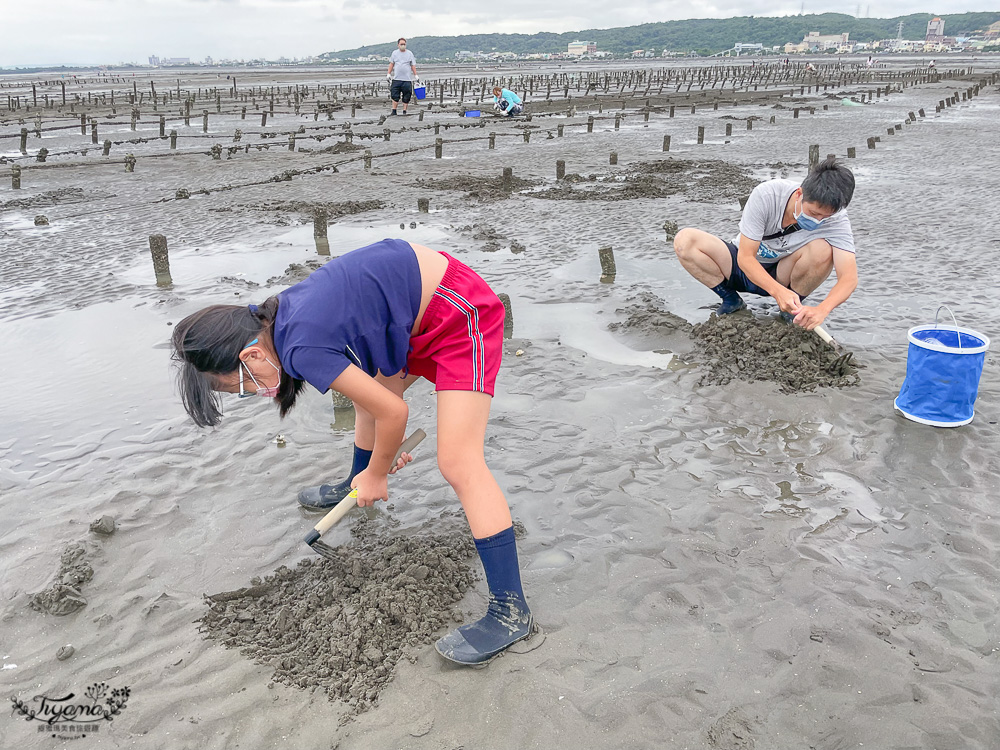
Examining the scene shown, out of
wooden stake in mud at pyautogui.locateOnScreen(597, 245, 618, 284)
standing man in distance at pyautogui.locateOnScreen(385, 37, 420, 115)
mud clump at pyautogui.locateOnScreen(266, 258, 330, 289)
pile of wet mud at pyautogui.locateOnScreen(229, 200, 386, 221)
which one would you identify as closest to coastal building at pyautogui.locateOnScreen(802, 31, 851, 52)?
standing man in distance at pyautogui.locateOnScreen(385, 37, 420, 115)

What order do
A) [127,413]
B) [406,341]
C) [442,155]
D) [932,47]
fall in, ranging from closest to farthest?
1. [406,341]
2. [127,413]
3. [442,155]
4. [932,47]

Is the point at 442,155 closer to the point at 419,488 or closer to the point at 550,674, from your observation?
the point at 419,488

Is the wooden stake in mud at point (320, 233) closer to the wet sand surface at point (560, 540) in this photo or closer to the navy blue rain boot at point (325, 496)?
the wet sand surface at point (560, 540)

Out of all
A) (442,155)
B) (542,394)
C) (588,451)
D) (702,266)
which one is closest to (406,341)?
(588,451)

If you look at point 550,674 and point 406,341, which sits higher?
point 406,341

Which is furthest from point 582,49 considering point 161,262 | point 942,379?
point 942,379

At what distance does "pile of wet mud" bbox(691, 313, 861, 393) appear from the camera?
15.4 feet

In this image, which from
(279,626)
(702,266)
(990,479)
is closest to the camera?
(279,626)

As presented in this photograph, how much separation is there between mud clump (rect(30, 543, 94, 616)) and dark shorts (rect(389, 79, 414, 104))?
28731 millimetres

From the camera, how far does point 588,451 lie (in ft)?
13.5

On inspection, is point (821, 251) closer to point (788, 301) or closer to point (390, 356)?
point (788, 301)

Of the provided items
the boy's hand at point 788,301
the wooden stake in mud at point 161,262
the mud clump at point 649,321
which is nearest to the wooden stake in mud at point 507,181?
the wooden stake in mud at point 161,262

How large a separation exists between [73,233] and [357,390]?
9746 millimetres

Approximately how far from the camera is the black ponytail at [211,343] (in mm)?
2326
